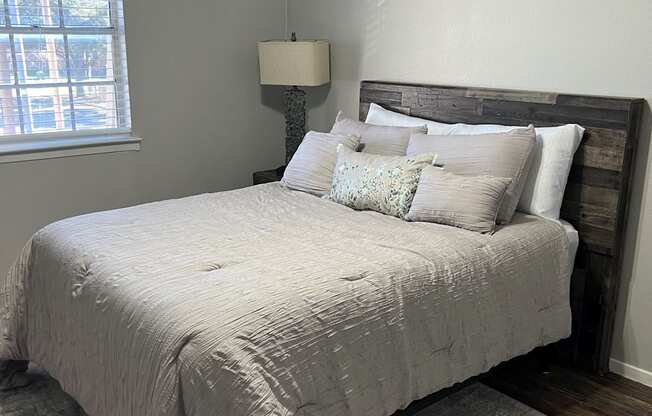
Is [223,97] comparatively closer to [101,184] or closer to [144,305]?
[101,184]

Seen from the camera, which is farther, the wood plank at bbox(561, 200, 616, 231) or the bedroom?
the wood plank at bbox(561, 200, 616, 231)

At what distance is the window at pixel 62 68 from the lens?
319 cm

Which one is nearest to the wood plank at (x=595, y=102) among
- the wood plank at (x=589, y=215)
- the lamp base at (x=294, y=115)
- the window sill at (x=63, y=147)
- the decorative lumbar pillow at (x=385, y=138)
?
the wood plank at (x=589, y=215)

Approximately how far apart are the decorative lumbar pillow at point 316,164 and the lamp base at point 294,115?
2.15ft

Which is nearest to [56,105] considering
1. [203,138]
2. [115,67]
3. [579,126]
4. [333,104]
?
[115,67]

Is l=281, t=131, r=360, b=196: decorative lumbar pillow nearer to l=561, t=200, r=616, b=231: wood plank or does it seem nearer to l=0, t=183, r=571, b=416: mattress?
l=0, t=183, r=571, b=416: mattress

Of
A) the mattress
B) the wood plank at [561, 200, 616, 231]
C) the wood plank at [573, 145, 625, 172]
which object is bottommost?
the mattress

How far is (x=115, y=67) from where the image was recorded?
3516 millimetres

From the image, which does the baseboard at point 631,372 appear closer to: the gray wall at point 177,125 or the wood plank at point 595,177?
the wood plank at point 595,177

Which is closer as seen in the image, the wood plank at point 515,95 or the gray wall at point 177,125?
the wood plank at point 515,95

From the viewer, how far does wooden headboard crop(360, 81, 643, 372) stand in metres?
2.53

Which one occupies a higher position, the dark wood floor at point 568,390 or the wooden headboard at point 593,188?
the wooden headboard at point 593,188

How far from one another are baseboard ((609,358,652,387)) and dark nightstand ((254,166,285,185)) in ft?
6.82

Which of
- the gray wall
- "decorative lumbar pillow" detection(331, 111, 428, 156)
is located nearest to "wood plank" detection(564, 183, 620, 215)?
"decorative lumbar pillow" detection(331, 111, 428, 156)
